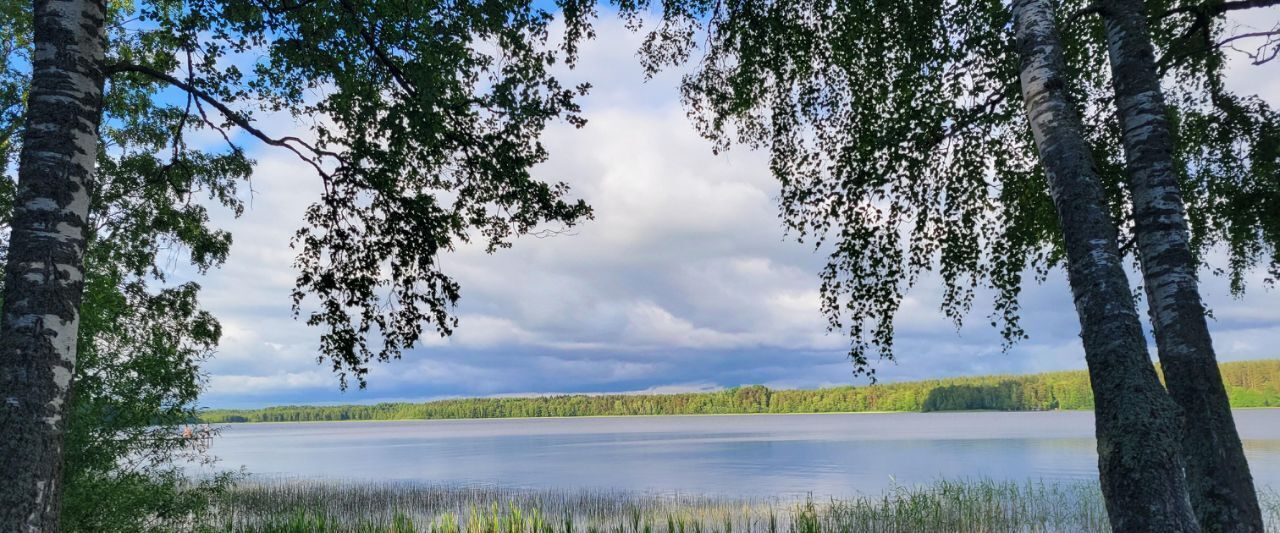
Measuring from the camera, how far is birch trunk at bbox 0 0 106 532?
4938 mm

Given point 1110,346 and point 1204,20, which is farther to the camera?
point 1204,20

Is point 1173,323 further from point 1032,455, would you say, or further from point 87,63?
point 1032,455

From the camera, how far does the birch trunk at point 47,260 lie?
494 cm

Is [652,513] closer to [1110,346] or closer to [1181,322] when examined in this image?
[1181,322]

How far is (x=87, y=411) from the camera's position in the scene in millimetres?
11070

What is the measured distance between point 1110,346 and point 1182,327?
2220mm

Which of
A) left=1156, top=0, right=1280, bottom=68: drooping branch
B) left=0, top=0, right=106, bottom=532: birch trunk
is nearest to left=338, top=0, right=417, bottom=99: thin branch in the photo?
left=0, top=0, right=106, bottom=532: birch trunk

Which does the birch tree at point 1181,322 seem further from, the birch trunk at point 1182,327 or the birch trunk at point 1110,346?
the birch trunk at point 1110,346

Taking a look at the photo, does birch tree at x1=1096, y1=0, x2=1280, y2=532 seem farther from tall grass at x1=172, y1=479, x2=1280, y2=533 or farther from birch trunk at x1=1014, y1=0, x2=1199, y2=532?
tall grass at x1=172, y1=479, x2=1280, y2=533

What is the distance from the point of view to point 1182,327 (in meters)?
6.74

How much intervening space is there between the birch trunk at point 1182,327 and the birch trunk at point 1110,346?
1.69 meters

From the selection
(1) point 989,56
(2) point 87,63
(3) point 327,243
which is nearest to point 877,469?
(1) point 989,56

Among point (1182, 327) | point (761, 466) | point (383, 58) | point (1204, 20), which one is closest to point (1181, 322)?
point (1182, 327)

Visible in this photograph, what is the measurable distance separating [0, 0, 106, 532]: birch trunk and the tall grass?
29.4ft
